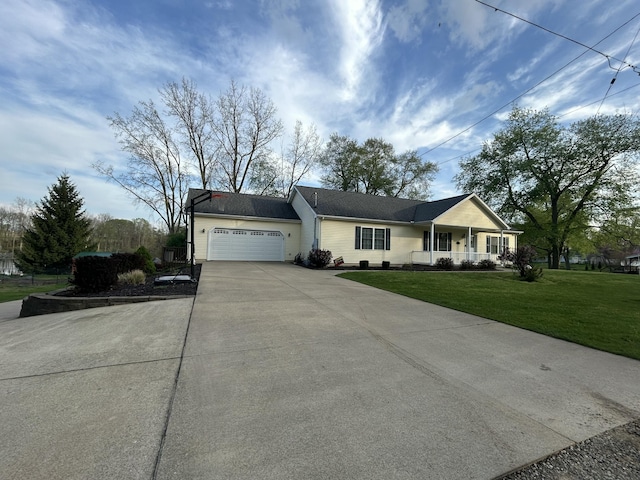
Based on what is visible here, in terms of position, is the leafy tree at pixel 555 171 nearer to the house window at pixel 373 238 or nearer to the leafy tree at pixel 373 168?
the leafy tree at pixel 373 168

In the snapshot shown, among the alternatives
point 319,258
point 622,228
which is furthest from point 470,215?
point 622,228

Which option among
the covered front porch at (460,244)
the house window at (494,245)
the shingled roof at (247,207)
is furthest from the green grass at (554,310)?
the house window at (494,245)

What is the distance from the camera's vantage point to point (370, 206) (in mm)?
19031

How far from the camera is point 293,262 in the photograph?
59.1ft

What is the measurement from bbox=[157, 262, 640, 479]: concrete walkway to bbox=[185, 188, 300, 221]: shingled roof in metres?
13.4

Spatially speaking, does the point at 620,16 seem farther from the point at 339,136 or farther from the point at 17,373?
the point at 339,136

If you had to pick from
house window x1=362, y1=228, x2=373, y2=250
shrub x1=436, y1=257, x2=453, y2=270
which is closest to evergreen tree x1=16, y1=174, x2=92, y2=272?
house window x1=362, y1=228, x2=373, y2=250

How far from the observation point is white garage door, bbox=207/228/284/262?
55.2 ft

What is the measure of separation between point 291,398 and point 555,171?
34.1 m

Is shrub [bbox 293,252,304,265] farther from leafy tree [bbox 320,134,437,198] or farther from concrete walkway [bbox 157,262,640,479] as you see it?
leafy tree [bbox 320,134,437,198]

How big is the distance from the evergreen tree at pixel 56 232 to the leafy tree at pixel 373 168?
23.0 meters

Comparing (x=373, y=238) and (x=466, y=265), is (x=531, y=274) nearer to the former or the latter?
(x=466, y=265)

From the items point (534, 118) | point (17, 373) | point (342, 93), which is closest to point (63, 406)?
point (17, 373)

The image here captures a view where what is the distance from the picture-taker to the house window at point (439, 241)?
62.2ft
